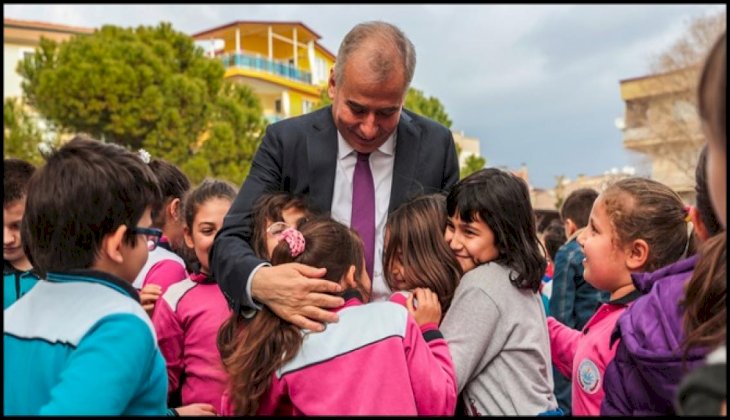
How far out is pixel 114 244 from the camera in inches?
67.6

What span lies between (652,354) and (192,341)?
1.87 meters

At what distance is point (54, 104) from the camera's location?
17844mm

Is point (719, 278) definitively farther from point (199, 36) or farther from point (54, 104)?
point (199, 36)

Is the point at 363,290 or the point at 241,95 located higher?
the point at 241,95

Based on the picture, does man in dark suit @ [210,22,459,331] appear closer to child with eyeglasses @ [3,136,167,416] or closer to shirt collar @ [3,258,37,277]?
child with eyeglasses @ [3,136,167,416]

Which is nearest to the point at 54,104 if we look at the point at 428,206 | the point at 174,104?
the point at 174,104

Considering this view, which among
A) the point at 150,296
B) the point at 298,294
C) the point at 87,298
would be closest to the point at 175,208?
the point at 150,296

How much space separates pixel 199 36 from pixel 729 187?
Result: 3752cm

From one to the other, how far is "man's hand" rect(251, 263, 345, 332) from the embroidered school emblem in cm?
86

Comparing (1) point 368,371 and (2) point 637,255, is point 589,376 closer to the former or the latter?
(2) point 637,255

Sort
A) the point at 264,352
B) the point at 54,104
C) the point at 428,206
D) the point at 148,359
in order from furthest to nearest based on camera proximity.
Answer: the point at 54,104
the point at 428,206
the point at 264,352
the point at 148,359

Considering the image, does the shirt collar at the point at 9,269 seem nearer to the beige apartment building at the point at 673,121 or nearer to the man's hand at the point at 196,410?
the man's hand at the point at 196,410

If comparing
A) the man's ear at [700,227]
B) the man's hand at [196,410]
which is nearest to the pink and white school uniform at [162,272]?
the man's hand at [196,410]

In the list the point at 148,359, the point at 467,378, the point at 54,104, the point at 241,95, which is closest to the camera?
the point at 148,359
